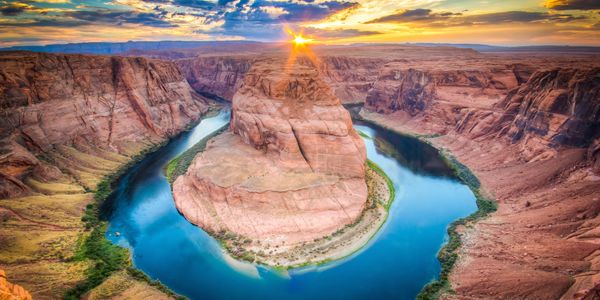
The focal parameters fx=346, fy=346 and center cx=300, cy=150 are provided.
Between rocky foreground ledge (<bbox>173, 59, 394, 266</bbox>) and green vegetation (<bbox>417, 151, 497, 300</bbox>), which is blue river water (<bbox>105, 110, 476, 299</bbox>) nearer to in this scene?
green vegetation (<bbox>417, 151, 497, 300</bbox>)

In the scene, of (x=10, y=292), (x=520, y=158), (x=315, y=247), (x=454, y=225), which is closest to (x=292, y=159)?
(x=315, y=247)

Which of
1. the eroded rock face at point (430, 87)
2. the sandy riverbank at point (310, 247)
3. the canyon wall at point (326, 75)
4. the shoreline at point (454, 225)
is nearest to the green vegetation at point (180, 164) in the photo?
the sandy riverbank at point (310, 247)

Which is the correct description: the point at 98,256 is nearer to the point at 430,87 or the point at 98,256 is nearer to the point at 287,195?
the point at 287,195

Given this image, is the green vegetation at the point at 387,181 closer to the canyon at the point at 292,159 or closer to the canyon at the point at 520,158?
the canyon at the point at 292,159

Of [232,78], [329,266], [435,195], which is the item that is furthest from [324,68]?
[329,266]

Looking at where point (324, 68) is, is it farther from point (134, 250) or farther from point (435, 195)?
point (134, 250)

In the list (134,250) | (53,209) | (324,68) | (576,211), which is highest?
(324,68)
